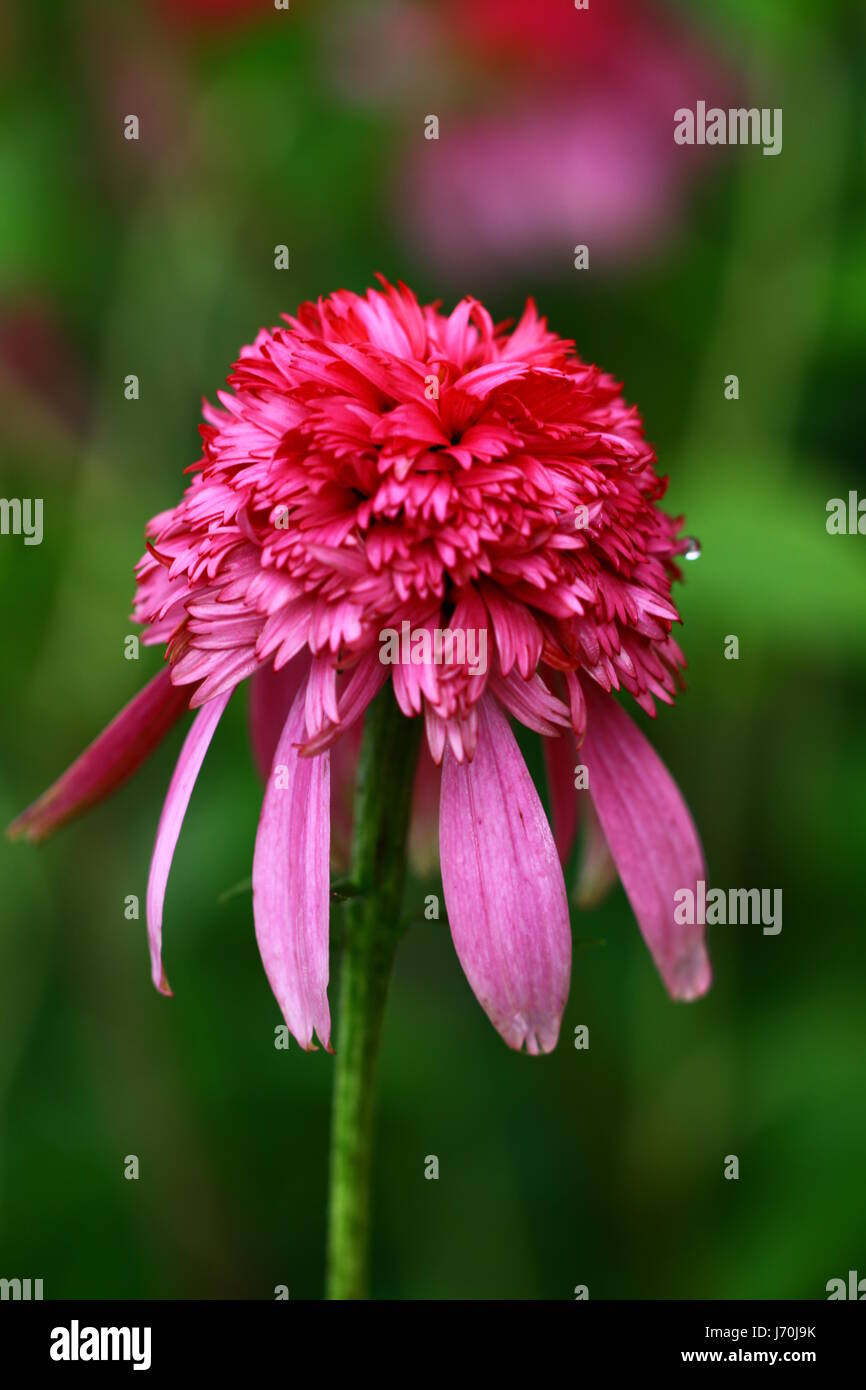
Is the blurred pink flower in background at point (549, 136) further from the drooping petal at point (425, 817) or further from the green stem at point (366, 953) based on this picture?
Result: the green stem at point (366, 953)

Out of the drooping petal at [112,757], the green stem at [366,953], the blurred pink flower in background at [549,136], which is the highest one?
the blurred pink flower in background at [549,136]

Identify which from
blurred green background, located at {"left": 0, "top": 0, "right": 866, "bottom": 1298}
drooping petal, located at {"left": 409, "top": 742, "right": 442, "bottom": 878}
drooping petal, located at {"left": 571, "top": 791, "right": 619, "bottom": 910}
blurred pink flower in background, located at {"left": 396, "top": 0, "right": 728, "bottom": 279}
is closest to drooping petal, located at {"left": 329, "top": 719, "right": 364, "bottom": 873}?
drooping petal, located at {"left": 409, "top": 742, "right": 442, "bottom": 878}

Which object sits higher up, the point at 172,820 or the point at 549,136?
the point at 549,136

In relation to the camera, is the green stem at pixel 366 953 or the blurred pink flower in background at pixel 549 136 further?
the blurred pink flower in background at pixel 549 136

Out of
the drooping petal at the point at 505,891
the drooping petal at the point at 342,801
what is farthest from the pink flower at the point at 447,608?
the drooping petal at the point at 342,801

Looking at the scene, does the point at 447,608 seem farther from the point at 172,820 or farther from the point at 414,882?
the point at 414,882

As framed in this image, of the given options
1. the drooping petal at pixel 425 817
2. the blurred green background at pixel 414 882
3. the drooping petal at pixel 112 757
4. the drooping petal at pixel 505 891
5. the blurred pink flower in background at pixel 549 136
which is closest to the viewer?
the drooping petal at pixel 505 891

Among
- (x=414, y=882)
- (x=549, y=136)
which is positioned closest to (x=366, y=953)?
(x=414, y=882)
